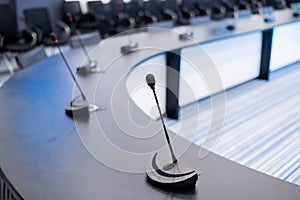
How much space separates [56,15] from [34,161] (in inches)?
209

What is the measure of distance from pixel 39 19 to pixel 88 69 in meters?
3.39

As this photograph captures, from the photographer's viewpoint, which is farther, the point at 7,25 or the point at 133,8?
the point at 133,8

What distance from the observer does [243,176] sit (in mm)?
971

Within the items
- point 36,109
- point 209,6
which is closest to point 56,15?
point 209,6

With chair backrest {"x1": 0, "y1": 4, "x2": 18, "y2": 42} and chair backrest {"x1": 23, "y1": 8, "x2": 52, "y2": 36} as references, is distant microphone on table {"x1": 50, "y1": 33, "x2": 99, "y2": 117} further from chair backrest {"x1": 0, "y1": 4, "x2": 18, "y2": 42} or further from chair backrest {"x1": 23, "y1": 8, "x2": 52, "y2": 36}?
chair backrest {"x1": 23, "y1": 8, "x2": 52, "y2": 36}

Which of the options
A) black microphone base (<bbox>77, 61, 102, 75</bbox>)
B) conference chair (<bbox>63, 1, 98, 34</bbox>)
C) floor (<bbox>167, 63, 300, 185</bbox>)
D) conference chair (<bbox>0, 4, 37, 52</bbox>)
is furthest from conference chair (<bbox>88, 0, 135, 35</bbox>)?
black microphone base (<bbox>77, 61, 102, 75</bbox>)

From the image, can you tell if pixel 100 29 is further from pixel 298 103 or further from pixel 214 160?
pixel 214 160

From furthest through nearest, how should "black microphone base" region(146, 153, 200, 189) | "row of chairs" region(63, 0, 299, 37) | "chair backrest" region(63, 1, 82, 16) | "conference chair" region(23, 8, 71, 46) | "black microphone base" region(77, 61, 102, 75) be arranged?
"chair backrest" region(63, 1, 82, 16) < "row of chairs" region(63, 0, 299, 37) < "conference chair" region(23, 8, 71, 46) < "black microphone base" region(77, 61, 102, 75) < "black microphone base" region(146, 153, 200, 189)

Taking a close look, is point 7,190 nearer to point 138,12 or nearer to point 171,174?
point 171,174

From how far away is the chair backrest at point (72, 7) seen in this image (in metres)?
5.89

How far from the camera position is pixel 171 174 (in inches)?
36.7

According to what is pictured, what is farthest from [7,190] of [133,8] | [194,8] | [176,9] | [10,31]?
[194,8]

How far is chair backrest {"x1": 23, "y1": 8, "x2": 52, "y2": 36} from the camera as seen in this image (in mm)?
4973

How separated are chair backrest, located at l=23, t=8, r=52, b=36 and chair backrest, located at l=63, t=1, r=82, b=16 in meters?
0.83
